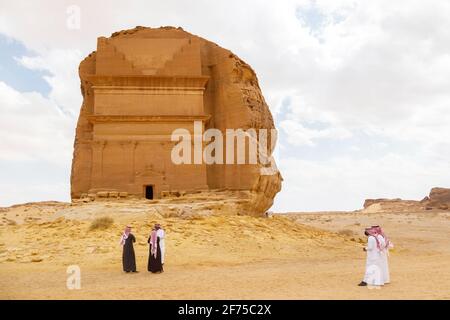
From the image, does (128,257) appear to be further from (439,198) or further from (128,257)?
(439,198)

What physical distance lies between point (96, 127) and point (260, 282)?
14884 mm

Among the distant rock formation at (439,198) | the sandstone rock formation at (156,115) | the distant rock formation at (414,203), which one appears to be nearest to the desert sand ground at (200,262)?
the sandstone rock formation at (156,115)

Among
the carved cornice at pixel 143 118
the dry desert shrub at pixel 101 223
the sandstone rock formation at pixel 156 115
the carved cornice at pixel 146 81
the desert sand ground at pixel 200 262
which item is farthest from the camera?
the carved cornice at pixel 146 81

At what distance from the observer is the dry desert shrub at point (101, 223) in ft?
59.8

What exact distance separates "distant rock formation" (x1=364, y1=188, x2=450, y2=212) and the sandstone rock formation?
61.8m

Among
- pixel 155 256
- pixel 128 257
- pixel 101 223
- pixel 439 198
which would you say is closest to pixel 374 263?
pixel 155 256

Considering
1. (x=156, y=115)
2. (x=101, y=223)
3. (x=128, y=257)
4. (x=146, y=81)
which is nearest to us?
(x=128, y=257)

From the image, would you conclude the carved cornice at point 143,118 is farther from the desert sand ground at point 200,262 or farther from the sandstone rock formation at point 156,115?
the desert sand ground at point 200,262

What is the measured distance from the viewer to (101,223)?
1838 centimetres

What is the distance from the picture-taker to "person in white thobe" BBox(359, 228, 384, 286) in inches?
440

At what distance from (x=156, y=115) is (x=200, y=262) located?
10205mm

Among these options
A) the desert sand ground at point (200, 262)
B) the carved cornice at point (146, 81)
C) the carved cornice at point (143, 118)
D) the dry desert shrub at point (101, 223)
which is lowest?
the desert sand ground at point (200, 262)

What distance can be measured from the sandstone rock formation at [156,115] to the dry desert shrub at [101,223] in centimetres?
421

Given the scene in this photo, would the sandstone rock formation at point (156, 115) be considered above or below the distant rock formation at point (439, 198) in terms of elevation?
above
